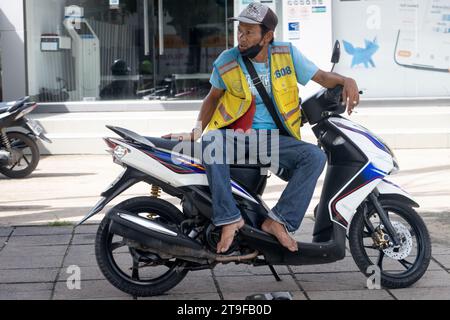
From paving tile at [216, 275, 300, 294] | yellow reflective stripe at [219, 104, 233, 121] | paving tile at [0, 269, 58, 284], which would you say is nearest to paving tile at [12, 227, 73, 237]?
paving tile at [0, 269, 58, 284]

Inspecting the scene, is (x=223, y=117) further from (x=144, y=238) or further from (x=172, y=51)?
(x=172, y=51)

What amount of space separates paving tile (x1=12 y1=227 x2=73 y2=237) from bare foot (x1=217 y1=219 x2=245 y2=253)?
2.40 metres

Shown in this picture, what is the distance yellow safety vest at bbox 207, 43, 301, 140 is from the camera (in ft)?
18.0

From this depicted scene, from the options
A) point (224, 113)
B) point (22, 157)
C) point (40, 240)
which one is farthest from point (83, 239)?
point (22, 157)

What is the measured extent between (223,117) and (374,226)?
116cm

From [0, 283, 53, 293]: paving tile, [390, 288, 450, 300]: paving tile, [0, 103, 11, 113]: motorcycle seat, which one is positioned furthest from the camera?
[0, 103, 11, 113]: motorcycle seat

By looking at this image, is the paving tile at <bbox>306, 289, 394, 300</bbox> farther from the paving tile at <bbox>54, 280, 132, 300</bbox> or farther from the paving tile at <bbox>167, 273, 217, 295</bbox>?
the paving tile at <bbox>54, 280, 132, 300</bbox>

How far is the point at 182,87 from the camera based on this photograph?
13.5 meters

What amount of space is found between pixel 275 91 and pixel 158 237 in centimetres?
112

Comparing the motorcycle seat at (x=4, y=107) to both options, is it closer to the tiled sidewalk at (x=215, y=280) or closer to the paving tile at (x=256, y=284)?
the tiled sidewalk at (x=215, y=280)

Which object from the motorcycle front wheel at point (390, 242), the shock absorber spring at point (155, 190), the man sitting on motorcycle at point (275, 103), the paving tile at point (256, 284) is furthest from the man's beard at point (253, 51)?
the paving tile at point (256, 284)

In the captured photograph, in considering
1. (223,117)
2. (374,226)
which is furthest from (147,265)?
(374,226)

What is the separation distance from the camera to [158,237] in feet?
17.4

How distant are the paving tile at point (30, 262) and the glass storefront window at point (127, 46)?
23.4 ft
